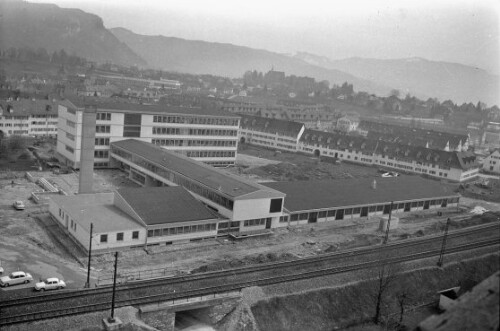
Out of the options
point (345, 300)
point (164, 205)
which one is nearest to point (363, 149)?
point (164, 205)

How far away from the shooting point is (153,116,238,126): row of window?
1914 inches

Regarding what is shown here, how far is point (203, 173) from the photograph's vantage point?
115 feet

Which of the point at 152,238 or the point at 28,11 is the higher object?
the point at 28,11

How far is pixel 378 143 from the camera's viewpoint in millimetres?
64812

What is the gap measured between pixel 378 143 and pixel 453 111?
220 feet

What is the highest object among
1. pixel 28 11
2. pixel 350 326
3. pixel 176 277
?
pixel 28 11

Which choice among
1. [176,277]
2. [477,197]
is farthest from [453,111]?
[176,277]

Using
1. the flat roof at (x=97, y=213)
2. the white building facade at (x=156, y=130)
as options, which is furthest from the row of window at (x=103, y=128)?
the flat roof at (x=97, y=213)

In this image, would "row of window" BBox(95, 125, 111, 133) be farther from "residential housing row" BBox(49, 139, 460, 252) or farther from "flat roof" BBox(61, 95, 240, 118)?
"residential housing row" BBox(49, 139, 460, 252)

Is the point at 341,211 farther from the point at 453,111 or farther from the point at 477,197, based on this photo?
the point at 453,111

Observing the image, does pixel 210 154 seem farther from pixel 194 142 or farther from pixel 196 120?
pixel 196 120

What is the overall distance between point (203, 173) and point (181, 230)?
764 cm

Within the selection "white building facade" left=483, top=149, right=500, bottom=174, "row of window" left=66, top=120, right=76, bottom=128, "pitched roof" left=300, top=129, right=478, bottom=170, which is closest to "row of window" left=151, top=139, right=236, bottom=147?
"row of window" left=66, top=120, right=76, bottom=128

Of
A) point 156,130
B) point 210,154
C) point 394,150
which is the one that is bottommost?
point 210,154
